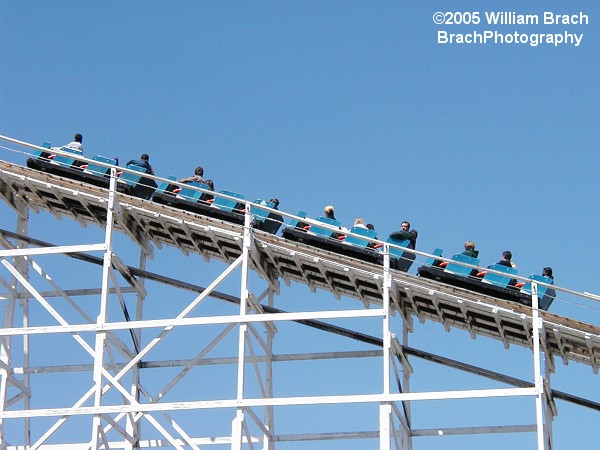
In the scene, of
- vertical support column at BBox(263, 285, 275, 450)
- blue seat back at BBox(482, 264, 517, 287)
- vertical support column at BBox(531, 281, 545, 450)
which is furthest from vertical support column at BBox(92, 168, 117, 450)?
vertical support column at BBox(531, 281, 545, 450)

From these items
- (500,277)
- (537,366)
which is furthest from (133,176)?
(537,366)

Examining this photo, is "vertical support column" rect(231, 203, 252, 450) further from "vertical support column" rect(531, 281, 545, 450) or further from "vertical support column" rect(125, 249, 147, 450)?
"vertical support column" rect(531, 281, 545, 450)

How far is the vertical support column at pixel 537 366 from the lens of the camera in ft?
92.3

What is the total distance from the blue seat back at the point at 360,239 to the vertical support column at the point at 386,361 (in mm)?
581

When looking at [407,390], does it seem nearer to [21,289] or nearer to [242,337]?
[242,337]

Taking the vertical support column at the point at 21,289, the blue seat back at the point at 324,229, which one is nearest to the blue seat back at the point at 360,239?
the blue seat back at the point at 324,229

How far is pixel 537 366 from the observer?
1123 inches

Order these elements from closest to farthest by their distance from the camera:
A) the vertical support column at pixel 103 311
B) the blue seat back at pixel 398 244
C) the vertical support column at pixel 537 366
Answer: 1. the vertical support column at pixel 537 366
2. the vertical support column at pixel 103 311
3. the blue seat back at pixel 398 244

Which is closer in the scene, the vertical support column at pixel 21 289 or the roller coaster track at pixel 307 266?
the roller coaster track at pixel 307 266

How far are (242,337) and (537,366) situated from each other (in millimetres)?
5968

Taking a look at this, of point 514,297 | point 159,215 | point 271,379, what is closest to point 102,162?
point 159,215

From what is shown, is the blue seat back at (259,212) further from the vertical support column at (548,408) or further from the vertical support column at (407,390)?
the vertical support column at (548,408)

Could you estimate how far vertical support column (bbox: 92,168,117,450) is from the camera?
97.7ft

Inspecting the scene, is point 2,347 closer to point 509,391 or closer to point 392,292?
point 392,292
